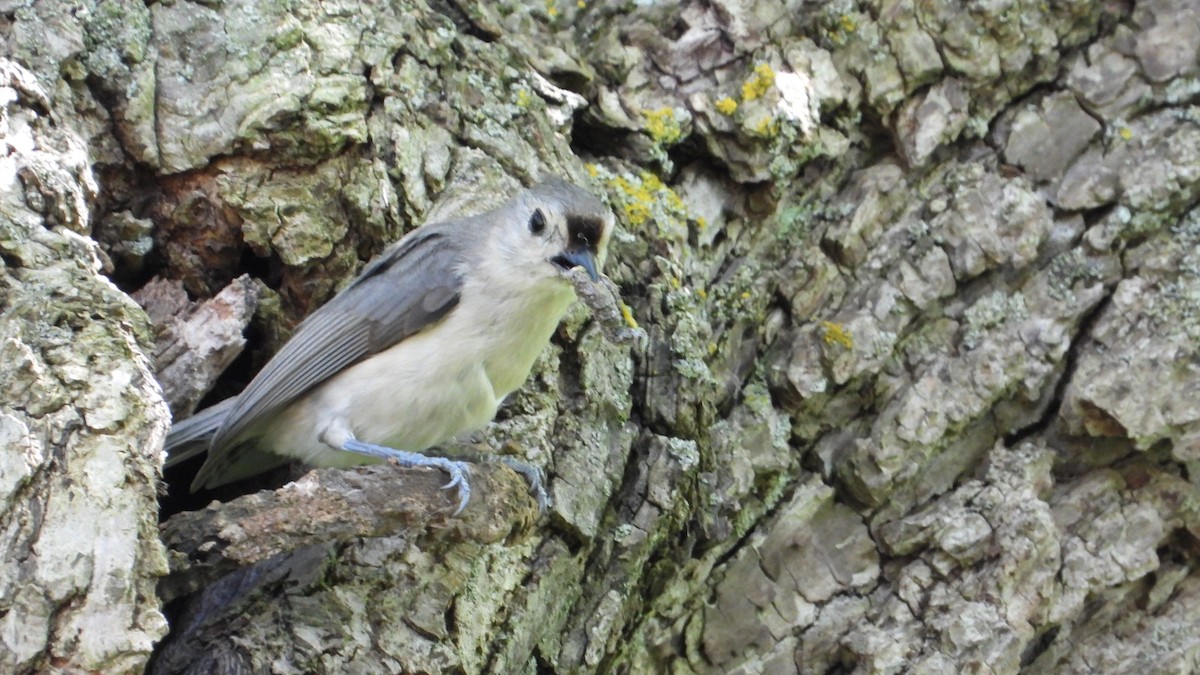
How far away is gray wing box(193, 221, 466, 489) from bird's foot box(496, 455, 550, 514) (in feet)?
1.70

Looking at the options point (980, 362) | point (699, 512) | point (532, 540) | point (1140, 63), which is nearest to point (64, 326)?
point (532, 540)

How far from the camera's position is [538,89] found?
3875mm

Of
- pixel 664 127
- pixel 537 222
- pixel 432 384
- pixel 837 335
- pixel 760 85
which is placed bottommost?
pixel 432 384

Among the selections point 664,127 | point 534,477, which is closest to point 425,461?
point 534,477

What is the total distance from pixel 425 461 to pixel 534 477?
0.96 ft

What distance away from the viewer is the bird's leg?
9.77ft

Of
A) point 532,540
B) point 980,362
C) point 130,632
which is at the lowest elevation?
point 130,632

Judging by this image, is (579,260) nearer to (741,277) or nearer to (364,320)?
(364,320)

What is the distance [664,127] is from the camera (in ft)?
12.8

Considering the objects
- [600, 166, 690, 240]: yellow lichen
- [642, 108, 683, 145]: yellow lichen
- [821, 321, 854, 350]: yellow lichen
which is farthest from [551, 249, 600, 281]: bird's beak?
[821, 321, 854, 350]: yellow lichen

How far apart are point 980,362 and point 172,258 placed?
8.12 feet

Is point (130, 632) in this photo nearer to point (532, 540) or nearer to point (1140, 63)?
point (532, 540)

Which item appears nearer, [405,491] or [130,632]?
[130,632]

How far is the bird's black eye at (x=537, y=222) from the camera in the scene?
11.1 feet
